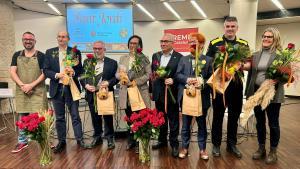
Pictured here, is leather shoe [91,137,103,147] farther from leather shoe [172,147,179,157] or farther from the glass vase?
leather shoe [172,147,179,157]

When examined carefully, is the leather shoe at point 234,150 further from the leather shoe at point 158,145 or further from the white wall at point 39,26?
the white wall at point 39,26

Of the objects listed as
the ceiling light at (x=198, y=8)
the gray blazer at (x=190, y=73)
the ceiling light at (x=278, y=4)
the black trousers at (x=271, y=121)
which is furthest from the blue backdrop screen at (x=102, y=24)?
the ceiling light at (x=278, y=4)

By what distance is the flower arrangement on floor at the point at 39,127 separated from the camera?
8.13 feet

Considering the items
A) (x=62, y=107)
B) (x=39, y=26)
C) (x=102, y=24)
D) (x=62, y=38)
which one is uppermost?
(x=39, y=26)

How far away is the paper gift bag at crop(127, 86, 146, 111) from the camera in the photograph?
304cm

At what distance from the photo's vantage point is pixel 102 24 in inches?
238

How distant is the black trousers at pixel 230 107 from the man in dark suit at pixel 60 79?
1.83 metres

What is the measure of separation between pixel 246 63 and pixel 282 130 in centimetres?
227

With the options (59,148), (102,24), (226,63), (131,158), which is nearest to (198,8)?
(102,24)

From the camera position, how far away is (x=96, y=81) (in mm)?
3219

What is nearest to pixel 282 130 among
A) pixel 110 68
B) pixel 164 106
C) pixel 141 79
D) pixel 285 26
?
pixel 164 106

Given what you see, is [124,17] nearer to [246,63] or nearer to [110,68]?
[110,68]

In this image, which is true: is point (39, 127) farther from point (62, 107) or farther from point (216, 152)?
point (216, 152)

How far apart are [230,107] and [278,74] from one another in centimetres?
67
